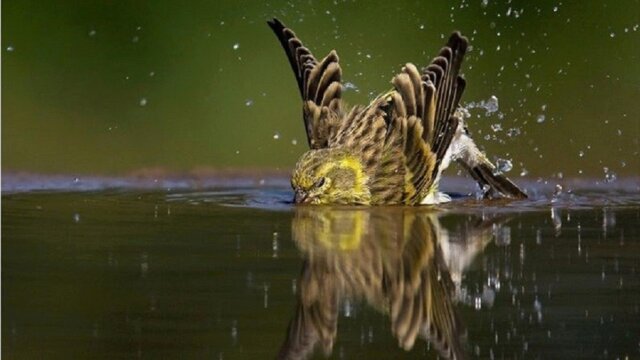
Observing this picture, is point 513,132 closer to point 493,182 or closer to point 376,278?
point 493,182

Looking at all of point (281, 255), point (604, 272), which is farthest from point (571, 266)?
point (281, 255)

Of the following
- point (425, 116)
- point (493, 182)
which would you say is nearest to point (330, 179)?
point (425, 116)

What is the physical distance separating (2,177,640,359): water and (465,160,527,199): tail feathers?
0.52 metres

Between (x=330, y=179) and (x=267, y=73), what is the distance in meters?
4.72

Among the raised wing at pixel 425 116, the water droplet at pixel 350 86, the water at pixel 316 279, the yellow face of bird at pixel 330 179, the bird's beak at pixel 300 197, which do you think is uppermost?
the water droplet at pixel 350 86

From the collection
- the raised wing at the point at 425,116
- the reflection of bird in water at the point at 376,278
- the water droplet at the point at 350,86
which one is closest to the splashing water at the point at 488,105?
the water droplet at the point at 350,86

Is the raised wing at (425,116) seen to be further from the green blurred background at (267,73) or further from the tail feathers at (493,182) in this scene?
the green blurred background at (267,73)

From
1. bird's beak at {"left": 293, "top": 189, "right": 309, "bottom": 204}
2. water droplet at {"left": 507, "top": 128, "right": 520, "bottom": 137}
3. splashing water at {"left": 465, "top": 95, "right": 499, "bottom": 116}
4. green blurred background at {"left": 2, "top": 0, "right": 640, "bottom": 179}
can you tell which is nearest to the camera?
bird's beak at {"left": 293, "top": 189, "right": 309, "bottom": 204}

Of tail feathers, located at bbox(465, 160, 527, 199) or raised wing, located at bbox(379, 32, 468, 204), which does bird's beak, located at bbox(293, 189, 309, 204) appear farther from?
tail feathers, located at bbox(465, 160, 527, 199)

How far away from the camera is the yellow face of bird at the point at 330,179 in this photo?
1070 centimetres

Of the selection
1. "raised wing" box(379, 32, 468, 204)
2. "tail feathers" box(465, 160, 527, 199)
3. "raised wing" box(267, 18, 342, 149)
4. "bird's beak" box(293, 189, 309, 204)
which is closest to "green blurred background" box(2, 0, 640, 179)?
"tail feathers" box(465, 160, 527, 199)

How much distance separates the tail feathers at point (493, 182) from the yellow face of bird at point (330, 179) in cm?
82

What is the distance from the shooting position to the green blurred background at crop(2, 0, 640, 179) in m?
14.2

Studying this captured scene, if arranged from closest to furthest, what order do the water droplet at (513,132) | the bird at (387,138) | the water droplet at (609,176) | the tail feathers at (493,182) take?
the bird at (387,138) < the tail feathers at (493,182) < the water droplet at (609,176) < the water droplet at (513,132)
